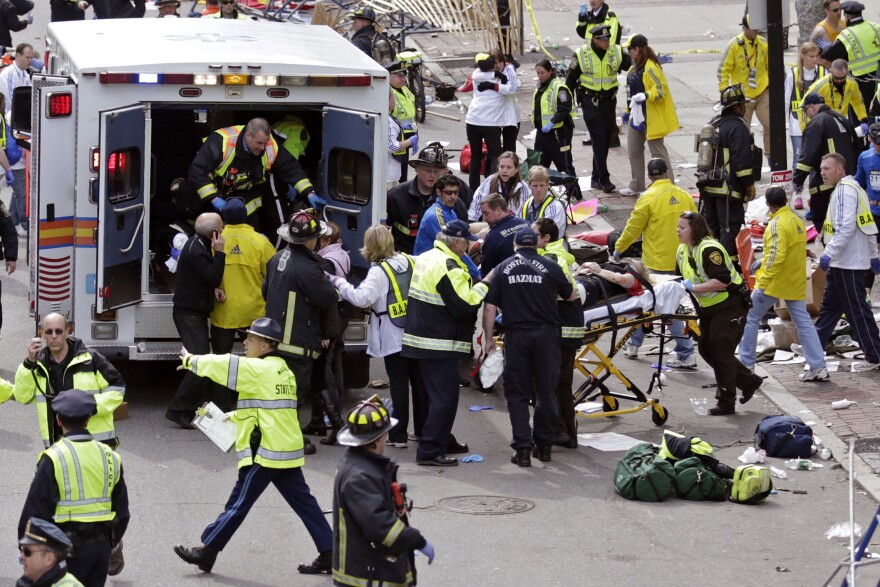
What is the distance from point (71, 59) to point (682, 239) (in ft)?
16.2

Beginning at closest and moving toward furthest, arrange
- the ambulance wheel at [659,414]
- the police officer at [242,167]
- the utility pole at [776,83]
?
the ambulance wheel at [659,414] → the police officer at [242,167] → the utility pole at [776,83]

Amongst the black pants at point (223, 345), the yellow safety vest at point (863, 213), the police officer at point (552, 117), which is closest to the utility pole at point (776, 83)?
the yellow safety vest at point (863, 213)

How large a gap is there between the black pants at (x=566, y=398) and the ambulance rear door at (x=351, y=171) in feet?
6.09

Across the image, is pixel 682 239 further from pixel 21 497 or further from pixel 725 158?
pixel 21 497

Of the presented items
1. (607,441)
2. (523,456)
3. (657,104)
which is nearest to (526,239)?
(523,456)

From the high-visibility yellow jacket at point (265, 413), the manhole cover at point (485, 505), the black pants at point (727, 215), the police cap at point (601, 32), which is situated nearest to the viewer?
the high-visibility yellow jacket at point (265, 413)

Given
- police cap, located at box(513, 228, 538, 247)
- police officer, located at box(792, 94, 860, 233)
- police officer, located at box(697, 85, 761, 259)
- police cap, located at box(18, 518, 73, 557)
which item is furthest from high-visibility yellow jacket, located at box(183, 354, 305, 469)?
police officer, located at box(792, 94, 860, 233)

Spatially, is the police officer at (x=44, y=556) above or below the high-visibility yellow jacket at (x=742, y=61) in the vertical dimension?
below

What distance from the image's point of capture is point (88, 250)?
11.5 m

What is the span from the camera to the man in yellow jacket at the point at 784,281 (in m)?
12.6

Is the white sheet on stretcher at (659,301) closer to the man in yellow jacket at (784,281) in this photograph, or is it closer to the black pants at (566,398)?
the black pants at (566,398)

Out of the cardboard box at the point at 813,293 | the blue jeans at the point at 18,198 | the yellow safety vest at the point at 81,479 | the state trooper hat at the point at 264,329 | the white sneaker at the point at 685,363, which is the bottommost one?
the white sneaker at the point at 685,363

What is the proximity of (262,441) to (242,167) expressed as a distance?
159 inches

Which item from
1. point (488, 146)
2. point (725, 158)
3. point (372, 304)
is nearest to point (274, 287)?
point (372, 304)
